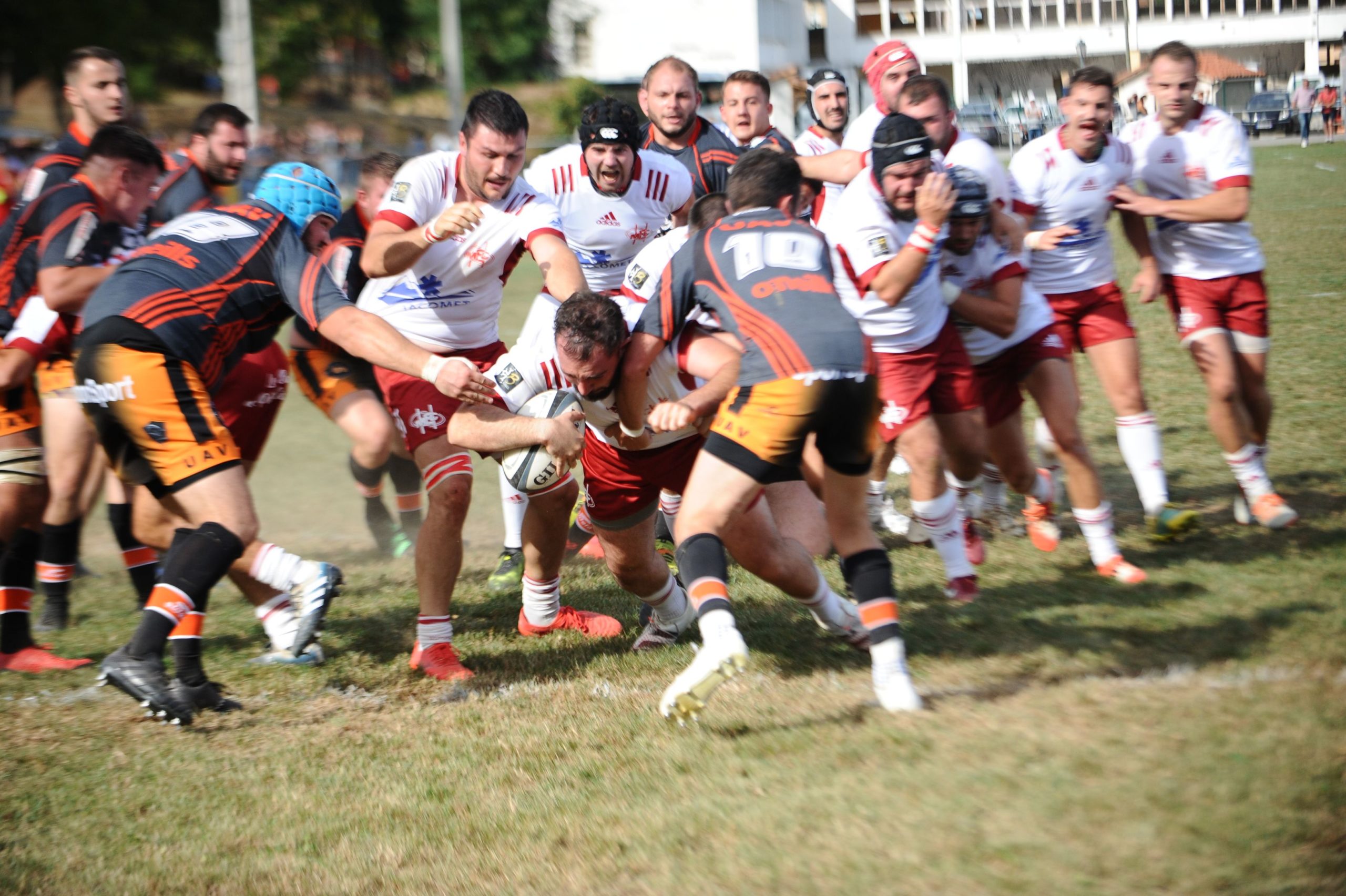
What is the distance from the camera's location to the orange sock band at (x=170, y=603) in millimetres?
4340

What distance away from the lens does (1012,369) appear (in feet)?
18.4

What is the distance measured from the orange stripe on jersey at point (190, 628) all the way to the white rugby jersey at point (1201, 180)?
5015 mm

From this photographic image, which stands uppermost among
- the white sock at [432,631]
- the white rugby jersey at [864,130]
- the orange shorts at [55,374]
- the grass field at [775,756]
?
the white rugby jersey at [864,130]

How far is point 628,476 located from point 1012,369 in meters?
2.04

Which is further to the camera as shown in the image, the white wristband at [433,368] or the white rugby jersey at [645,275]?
the white rugby jersey at [645,275]

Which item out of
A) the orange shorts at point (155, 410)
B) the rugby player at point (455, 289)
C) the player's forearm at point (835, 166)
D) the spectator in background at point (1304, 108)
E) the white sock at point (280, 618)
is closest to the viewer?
the orange shorts at point (155, 410)

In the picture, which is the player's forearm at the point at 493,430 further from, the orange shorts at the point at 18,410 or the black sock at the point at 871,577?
the orange shorts at the point at 18,410

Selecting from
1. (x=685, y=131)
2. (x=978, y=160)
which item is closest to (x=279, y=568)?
(x=978, y=160)

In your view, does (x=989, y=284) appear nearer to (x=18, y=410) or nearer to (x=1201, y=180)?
(x=1201, y=180)

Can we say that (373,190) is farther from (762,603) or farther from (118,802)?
(118,802)

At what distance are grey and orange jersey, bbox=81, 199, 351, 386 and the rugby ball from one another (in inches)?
35.1

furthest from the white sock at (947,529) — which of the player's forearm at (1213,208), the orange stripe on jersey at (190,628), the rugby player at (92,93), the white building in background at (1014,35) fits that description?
the white building in background at (1014,35)

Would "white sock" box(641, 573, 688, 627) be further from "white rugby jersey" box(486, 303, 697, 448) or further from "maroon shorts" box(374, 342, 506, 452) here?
"maroon shorts" box(374, 342, 506, 452)

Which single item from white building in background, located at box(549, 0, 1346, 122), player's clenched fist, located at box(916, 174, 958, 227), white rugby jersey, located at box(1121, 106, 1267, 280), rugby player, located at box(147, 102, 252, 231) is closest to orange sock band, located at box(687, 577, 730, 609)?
player's clenched fist, located at box(916, 174, 958, 227)
